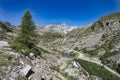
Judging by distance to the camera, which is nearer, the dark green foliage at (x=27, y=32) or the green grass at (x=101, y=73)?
the dark green foliage at (x=27, y=32)

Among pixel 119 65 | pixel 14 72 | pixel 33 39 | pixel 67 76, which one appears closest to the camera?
pixel 14 72

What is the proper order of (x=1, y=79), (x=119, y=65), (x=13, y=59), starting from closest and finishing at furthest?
(x=1, y=79), (x=13, y=59), (x=119, y=65)

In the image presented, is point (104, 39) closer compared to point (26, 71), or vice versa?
point (26, 71)

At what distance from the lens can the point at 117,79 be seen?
296 ft

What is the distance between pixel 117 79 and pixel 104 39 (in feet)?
368

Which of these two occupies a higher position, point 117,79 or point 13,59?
point 13,59

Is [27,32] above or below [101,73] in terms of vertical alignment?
above

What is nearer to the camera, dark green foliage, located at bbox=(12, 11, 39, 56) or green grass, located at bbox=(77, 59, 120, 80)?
dark green foliage, located at bbox=(12, 11, 39, 56)

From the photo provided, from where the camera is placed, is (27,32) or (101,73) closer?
(27,32)

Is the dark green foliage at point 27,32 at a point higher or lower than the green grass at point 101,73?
higher

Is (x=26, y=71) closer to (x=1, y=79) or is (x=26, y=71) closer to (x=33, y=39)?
(x=1, y=79)

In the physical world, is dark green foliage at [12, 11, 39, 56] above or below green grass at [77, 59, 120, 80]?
above

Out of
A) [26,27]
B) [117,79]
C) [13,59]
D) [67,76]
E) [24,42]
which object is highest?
[26,27]

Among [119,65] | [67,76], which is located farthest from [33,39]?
[119,65]
